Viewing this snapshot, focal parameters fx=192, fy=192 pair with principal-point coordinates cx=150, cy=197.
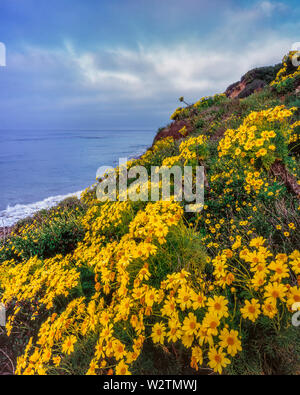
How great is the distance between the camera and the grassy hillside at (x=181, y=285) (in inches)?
60.2

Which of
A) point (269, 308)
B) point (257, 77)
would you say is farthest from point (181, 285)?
point (257, 77)

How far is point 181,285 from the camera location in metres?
1.72

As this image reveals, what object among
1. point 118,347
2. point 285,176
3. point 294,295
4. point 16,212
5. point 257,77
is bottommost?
point 118,347

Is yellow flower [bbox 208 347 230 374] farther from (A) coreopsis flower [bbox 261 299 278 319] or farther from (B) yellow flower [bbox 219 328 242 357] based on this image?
(A) coreopsis flower [bbox 261 299 278 319]

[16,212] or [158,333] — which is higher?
[16,212]

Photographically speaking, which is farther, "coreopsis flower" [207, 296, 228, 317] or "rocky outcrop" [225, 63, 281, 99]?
"rocky outcrop" [225, 63, 281, 99]

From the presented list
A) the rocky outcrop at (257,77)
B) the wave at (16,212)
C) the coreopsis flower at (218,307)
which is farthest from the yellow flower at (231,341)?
the rocky outcrop at (257,77)

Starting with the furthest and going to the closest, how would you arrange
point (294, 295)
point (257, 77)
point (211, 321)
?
point (257, 77)
point (211, 321)
point (294, 295)

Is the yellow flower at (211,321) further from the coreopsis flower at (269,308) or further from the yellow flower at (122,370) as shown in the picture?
the yellow flower at (122,370)

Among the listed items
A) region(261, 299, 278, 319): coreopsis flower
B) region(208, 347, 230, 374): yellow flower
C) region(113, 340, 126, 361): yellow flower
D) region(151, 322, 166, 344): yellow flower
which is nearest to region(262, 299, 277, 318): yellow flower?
region(261, 299, 278, 319): coreopsis flower

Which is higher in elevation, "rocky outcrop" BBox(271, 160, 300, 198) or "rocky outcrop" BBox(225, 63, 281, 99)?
"rocky outcrop" BBox(225, 63, 281, 99)

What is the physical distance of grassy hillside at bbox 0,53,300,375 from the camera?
153 cm

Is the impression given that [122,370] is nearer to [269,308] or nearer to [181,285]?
[181,285]
